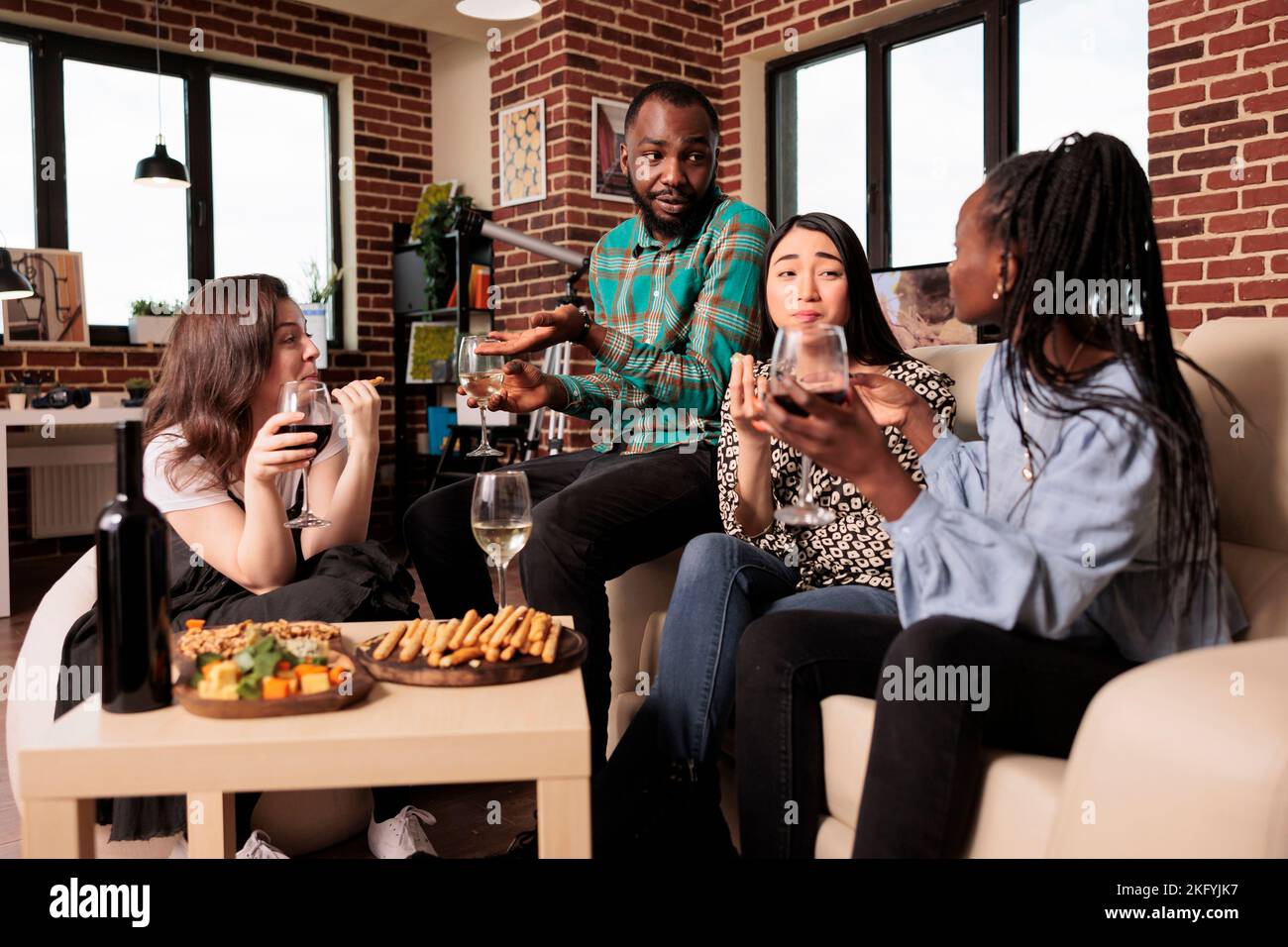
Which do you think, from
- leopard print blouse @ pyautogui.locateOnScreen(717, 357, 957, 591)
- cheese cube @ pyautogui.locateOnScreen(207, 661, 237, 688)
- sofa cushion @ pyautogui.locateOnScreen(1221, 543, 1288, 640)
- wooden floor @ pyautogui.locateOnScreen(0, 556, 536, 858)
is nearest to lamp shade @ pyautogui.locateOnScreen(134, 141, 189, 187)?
wooden floor @ pyautogui.locateOnScreen(0, 556, 536, 858)

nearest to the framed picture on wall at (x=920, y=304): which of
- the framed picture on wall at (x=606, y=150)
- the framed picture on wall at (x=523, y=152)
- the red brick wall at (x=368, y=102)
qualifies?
the framed picture on wall at (x=606, y=150)

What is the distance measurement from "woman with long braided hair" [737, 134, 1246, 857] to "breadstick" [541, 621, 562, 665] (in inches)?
11.1

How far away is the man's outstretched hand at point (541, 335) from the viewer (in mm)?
1887

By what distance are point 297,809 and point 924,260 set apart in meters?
3.71

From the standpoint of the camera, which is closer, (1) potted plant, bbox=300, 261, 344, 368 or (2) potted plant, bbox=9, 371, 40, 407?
(2) potted plant, bbox=9, 371, 40, 407

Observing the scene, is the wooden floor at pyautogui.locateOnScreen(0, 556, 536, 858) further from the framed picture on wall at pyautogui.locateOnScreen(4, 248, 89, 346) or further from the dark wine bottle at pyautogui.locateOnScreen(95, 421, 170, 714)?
the framed picture on wall at pyautogui.locateOnScreen(4, 248, 89, 346)

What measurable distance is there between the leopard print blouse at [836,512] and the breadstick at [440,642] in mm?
646

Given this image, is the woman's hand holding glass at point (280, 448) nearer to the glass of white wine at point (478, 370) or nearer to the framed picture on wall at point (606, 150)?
the glass of white wine at point (478, 370)

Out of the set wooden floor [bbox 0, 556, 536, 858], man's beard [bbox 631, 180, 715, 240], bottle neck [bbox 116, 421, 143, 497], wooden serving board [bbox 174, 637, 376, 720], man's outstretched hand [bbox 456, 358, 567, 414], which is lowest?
wooden floor [bbox 0, 556, 536, 858]

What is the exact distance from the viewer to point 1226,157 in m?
3.27

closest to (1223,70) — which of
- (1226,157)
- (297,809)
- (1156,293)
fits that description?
(1226,157)

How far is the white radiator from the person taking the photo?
5012 millimetres

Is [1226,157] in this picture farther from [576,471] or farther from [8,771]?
[8,771]

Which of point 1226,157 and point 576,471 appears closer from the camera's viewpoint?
point 576,471
